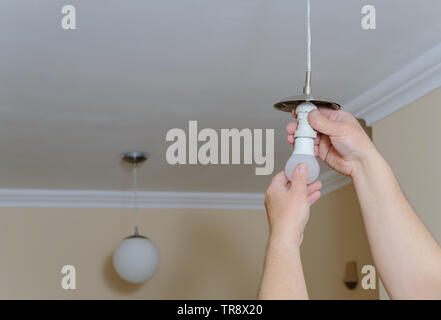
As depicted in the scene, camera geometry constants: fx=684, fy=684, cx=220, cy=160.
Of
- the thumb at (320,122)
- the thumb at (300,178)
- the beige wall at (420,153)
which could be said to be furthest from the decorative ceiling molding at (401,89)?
the thumb at (300,178)

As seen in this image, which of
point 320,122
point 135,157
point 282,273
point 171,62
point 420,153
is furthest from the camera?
point 135,157

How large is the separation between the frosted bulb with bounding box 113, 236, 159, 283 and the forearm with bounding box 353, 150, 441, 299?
2.30 m

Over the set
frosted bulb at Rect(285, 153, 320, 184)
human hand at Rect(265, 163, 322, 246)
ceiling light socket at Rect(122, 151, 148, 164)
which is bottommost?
human hand at Rect(265, 163, 322, 246)

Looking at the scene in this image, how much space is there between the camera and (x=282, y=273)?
699 mm

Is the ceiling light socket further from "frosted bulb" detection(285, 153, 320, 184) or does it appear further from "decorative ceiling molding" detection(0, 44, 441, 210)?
"frosted bulb" detection(285, 153, 320, 184)

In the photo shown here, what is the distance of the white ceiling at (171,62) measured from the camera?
1.65 m

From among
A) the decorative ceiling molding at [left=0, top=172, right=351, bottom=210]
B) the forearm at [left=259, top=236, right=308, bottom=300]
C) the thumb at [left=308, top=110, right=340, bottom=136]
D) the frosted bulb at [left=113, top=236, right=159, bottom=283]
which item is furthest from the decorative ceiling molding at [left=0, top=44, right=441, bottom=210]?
the forearm at [left=259, top=236, right=308, bottom=300]

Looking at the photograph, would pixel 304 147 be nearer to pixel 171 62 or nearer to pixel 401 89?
pixel 171 62

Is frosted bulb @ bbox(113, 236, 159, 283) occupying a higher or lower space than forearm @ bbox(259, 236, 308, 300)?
higher

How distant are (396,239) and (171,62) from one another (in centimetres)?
122

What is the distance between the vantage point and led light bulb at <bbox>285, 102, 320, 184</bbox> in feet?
2.50

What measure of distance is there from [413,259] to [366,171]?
13 centimetres

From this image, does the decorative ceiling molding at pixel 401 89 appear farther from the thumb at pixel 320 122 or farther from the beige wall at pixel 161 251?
the beige wall at pixel 161 251

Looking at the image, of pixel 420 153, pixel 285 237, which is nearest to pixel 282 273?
pixel 285 237
